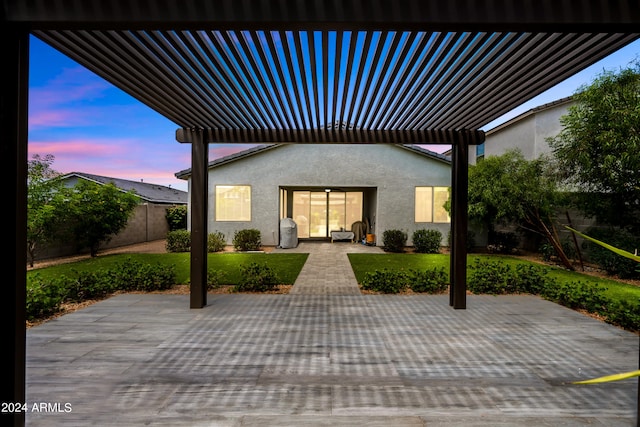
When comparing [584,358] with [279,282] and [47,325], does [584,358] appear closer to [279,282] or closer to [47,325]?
[279,282]

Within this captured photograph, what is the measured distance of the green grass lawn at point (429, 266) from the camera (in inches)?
279

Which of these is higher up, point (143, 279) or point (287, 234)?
point (287, 234)

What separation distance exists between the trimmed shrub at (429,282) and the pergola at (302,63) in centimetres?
104

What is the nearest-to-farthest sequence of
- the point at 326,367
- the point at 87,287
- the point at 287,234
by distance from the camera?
the point at 326,367 < the point at 87,287 < the point at 287,234

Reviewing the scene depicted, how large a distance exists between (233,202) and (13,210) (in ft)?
38.7

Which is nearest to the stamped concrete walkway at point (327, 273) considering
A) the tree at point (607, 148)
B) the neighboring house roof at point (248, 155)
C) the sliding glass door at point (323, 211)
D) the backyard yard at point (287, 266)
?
the backyard yard at point (287, 266)

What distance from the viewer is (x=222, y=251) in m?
12.8

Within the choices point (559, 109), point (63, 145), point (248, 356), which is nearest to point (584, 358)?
point (248, 356)

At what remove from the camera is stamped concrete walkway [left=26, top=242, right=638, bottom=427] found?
8.61ft

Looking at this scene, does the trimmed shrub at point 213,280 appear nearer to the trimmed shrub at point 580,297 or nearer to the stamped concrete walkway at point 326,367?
the stamped concrete walkway at point 326,367

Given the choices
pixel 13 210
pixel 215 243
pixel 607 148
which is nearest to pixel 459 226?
pixel 607 148

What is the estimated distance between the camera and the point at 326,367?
3377mm

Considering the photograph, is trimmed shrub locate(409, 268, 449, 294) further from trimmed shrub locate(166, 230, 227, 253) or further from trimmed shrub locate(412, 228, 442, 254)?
trimmed shrub locate(166, 230, 227, 253)

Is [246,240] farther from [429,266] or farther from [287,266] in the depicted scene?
[429,266]
